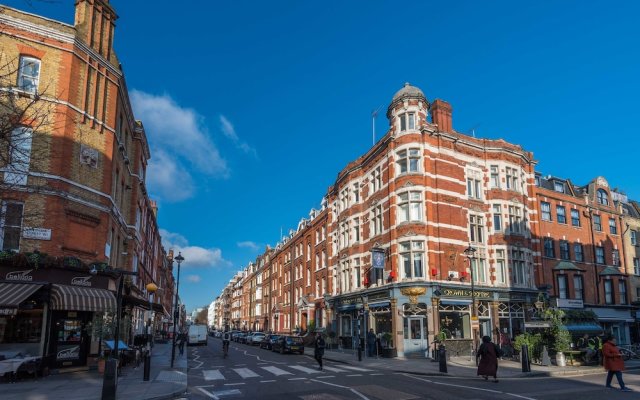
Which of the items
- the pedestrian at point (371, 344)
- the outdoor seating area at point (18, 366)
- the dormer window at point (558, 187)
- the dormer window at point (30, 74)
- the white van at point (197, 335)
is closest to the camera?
the outdoor seating area at point (18, 366)

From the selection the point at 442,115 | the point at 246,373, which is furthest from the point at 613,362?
the point at 442,115

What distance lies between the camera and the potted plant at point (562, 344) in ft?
73.8

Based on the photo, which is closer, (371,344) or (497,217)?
(371,344)

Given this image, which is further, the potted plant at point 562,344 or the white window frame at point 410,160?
the white window frame at point 410,160

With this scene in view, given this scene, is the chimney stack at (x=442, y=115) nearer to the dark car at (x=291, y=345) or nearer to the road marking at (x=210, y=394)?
the dark car at (x=291, y=345)

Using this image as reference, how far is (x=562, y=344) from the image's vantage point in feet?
74.6

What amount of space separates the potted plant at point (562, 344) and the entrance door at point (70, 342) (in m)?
22.1

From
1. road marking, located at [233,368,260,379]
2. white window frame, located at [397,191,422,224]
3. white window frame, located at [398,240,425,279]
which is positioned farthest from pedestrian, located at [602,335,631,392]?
white window frame, located at [397,191,422,224]

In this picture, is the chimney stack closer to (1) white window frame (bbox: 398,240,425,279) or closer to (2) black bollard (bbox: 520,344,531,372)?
(1) white window frame (bbox: 398,240,425,279)

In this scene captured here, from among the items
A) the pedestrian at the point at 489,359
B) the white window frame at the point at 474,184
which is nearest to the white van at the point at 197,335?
the white window frame at the point at 474,184

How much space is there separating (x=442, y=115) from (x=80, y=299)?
26.6 m

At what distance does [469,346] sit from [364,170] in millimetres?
15820

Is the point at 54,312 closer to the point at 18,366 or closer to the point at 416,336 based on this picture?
the point at 18,366

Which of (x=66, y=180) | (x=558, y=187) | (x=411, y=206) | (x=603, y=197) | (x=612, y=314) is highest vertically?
(x=558, y=187)
